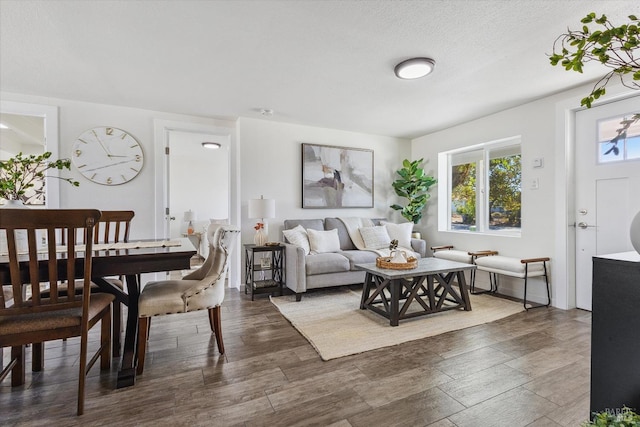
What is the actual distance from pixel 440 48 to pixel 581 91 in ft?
6.13

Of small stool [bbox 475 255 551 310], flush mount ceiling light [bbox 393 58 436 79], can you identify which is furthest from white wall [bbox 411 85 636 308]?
flush mount ceiling light [bbox 393 58 436 79]

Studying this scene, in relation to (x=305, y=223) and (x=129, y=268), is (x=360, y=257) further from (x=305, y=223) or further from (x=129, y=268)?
(x=129, y=268)

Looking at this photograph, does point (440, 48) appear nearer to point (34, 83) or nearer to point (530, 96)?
point (530, 96)

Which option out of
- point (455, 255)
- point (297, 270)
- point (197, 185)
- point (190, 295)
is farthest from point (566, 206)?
point (197, 185)

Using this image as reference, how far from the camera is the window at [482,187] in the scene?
3.89m

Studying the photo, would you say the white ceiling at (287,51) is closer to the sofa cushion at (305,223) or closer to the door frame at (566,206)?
the door frame at (566,206)

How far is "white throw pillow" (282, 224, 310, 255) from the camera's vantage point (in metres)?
3.85

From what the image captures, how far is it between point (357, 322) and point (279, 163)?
255 centimetres

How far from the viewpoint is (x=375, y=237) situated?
174 inches

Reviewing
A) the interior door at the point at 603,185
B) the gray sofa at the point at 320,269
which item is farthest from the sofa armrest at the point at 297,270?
the interior door at the point at 603,185

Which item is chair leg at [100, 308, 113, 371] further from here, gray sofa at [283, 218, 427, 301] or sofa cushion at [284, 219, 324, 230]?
sofa cushion at [284, 219, 324, 230]

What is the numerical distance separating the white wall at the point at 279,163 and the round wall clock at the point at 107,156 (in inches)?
52.5

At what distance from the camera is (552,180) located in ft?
10.9

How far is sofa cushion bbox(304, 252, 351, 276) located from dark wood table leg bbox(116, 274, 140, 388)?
6.10 ft
